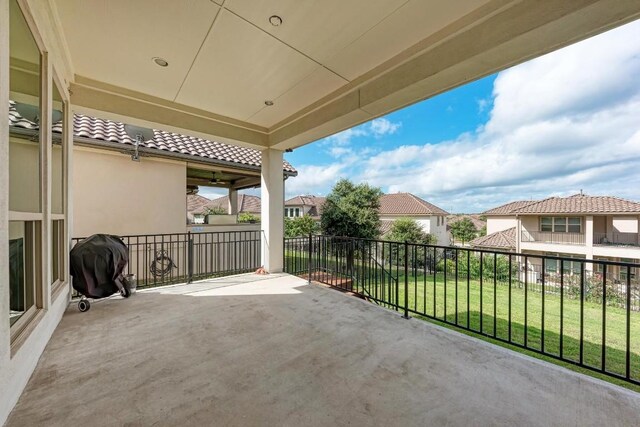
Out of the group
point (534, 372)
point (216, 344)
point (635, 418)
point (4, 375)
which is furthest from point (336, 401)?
point (4, 375)

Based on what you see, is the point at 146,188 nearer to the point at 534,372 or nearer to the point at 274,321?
the point at 274,321

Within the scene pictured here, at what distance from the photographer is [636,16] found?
1688mm

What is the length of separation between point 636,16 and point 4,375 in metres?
4.46

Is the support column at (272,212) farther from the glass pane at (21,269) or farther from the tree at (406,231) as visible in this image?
the tree at (406,231)

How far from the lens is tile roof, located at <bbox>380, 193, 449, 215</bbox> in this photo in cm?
2156

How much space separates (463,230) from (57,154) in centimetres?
3656

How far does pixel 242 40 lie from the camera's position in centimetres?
238

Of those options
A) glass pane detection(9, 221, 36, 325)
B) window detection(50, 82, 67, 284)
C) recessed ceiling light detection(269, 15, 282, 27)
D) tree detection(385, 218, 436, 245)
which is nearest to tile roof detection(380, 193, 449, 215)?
tree detection(385, 218, 436, 245)

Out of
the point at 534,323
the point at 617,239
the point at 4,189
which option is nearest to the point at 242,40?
the point at 4,189

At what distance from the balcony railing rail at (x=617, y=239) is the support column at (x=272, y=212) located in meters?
17.3

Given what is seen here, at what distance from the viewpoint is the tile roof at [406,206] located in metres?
21.6

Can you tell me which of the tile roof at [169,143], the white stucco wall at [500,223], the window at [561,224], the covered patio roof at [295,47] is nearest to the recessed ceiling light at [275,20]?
the covered patio roof at [295,47]

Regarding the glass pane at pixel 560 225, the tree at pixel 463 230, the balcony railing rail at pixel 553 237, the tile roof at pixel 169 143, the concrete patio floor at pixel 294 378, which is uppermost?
the tile roof at pixel 169 143

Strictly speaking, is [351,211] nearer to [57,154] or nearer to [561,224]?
[57,154]
